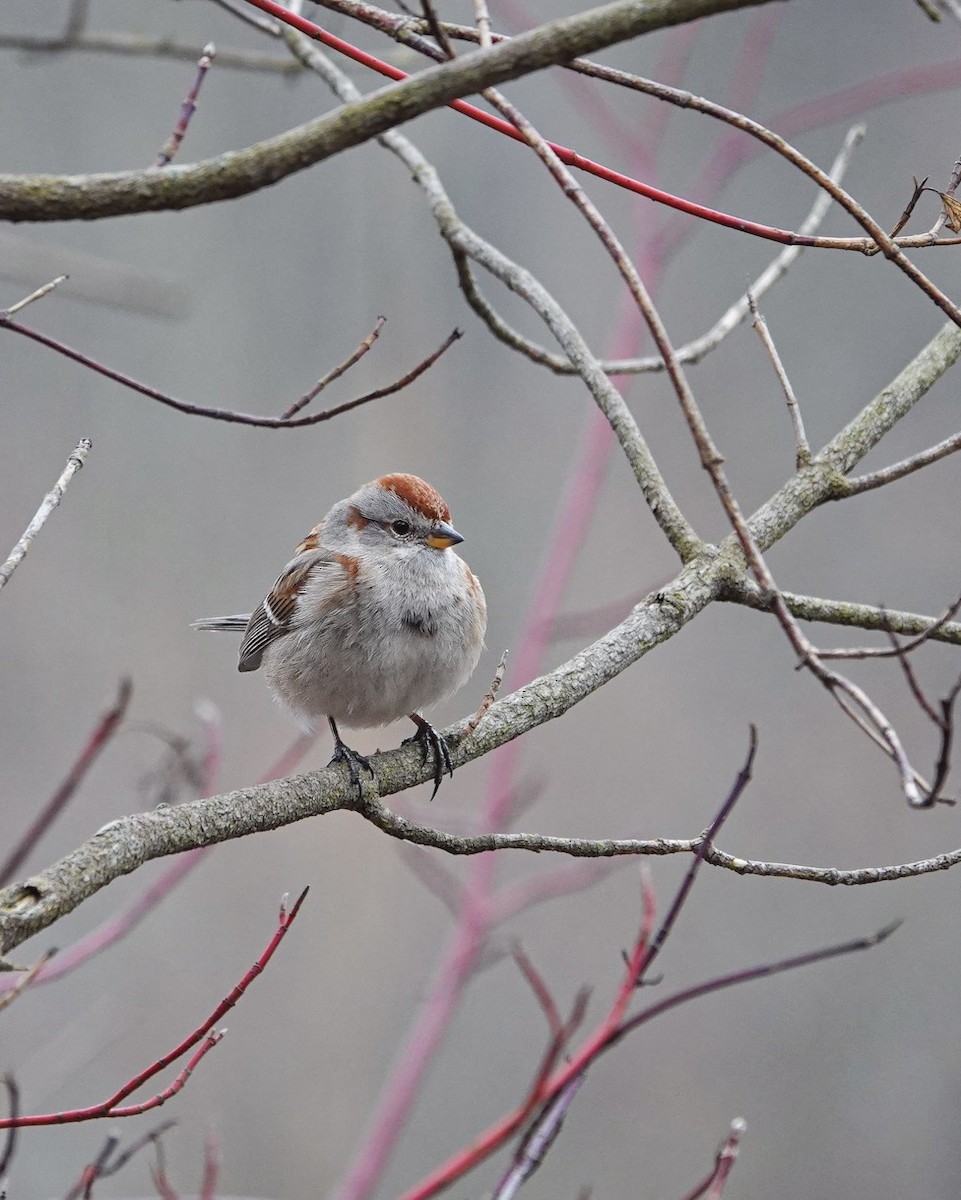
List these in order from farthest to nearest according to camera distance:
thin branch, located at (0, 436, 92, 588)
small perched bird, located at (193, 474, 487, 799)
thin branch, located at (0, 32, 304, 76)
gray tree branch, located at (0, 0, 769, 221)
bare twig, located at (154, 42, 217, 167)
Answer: small perched bird, located at (193, 474, 487, 799) → thin branch, located at (0, 32, 304, 76) → bare twig, located at (154, 42, 217, 167) → thin branch, located at (0, 436, 92, 588) → gray tree branch, located at (0, 0, 769, 221)

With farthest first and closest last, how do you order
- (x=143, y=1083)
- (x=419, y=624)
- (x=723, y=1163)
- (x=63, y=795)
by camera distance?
(x=419, y=624), (x=63, y=795), (x=723, y=1163), (x=143, y=1083)

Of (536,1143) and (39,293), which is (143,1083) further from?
(39,293)

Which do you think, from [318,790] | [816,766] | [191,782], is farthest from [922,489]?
[318,790]

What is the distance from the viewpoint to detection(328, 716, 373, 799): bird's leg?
191 cm

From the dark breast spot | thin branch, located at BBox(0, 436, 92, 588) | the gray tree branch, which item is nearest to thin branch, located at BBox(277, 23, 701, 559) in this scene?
the dark breast spot

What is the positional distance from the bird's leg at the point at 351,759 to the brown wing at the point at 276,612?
327mm

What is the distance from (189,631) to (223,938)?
1.30 meters

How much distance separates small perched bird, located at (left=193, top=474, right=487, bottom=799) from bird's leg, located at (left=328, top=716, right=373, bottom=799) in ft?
0.04

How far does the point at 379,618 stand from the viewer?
9.84 feet

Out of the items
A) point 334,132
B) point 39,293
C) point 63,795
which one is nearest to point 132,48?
point 39,293

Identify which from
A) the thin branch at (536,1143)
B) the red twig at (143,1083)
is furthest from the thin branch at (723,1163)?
→ the red twig at (143,1083)

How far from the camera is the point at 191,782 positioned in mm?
2648

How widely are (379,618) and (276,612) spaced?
17.8 inches

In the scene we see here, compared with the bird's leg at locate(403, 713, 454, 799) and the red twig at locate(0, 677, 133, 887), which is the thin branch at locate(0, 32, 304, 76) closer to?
the red twig at locate(0, 677, 133, 887)
